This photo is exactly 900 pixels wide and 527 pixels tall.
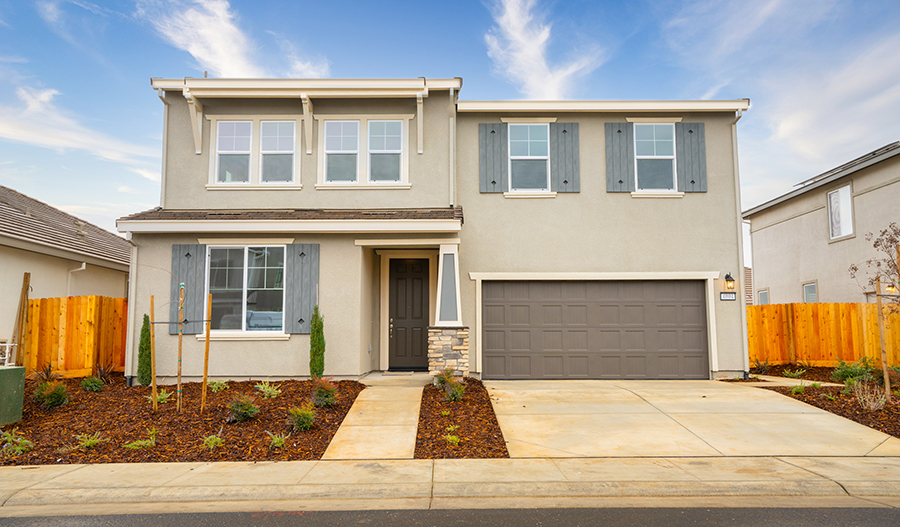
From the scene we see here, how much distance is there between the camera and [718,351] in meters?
11.2

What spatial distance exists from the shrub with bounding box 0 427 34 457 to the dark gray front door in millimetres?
6554

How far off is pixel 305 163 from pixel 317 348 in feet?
13.4

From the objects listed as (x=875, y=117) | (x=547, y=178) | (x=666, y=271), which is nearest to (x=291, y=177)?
(x=547, y=178)

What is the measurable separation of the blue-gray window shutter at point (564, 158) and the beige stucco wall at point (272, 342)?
4.64m

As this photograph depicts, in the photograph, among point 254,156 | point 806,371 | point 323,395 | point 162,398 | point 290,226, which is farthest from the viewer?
point 806,371

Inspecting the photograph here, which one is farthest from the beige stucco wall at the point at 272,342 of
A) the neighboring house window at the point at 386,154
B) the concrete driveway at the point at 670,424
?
the concrete driveway at the point at 670,424

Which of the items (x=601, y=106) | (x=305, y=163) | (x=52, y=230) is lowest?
(x=52, y=230)

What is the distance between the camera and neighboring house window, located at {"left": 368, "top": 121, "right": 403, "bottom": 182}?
1121 centimetres

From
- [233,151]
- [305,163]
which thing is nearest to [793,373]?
[305,163]

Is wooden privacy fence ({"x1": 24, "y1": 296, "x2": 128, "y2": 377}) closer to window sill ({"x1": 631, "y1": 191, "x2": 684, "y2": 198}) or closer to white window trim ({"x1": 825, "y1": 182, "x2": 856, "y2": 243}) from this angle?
window sill ({"x1": 631, "y1": 191, "x2": 684, "y2": 198})

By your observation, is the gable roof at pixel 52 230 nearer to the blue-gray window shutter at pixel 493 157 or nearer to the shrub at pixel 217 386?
the shrub at pixel 217 386

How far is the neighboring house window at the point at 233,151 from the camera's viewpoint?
1121cm

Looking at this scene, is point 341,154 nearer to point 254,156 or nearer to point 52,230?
point 254,156

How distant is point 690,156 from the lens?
37.6 ft
